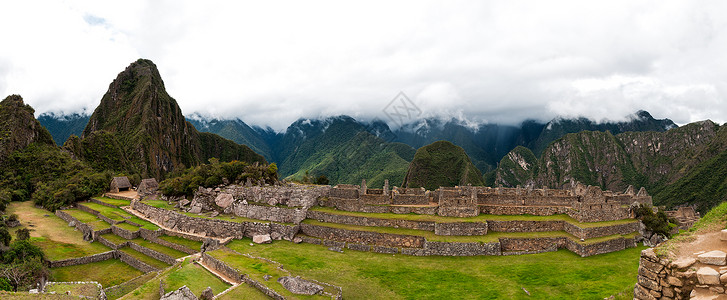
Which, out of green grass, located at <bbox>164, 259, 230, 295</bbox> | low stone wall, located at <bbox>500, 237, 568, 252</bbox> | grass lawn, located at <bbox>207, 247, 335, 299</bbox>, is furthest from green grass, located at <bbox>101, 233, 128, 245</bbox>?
low stone wall, located at <bbox>500, 237, 568, 252</bbox>

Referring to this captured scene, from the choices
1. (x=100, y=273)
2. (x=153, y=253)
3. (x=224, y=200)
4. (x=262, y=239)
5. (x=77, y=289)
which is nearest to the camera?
(x=77, y=289)

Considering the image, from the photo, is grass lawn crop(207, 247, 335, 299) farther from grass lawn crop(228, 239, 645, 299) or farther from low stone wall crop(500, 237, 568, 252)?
low stone wall crop(500, 237, 568, 252)

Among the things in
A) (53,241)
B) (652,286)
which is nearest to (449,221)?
(652,286)

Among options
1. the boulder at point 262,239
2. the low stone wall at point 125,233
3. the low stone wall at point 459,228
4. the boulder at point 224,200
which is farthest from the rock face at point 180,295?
the low stone wall at point 125,233

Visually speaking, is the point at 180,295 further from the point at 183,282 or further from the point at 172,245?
the point at 172,245

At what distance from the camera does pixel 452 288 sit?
16.8 meters

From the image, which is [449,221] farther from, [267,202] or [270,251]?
[267,202]

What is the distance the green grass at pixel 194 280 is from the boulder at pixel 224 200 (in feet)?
36.9

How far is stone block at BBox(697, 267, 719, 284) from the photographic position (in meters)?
5.79

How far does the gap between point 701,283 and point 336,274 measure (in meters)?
15.1

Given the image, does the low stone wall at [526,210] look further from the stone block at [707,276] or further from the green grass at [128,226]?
the green grass at [128,226]

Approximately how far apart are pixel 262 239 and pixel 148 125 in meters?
111

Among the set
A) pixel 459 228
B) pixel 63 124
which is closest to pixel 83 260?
pixel 459 228

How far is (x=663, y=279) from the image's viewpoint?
271 inches
